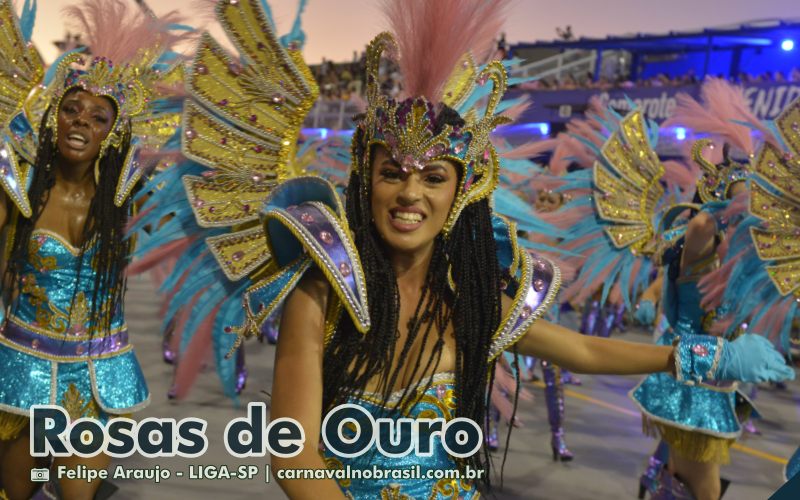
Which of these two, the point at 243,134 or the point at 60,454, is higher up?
the point at 243,134

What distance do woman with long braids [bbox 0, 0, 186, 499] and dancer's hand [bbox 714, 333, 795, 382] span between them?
7.38 feet

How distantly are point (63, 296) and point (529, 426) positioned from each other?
392 cm

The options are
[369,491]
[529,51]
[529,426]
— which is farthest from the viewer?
[529,51]

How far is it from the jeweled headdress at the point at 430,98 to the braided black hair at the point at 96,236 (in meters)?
1.77

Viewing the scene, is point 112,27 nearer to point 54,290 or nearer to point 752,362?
point 54,290

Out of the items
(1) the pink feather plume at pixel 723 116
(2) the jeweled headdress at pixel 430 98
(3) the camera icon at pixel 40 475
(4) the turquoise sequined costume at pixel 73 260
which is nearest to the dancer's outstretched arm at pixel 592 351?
(2) the jeweled headdress at pixel 430 98

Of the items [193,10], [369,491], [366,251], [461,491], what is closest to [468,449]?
[461,491]

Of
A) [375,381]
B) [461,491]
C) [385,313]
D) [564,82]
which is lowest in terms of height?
[461,491]

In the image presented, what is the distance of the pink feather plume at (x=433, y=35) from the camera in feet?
6.51

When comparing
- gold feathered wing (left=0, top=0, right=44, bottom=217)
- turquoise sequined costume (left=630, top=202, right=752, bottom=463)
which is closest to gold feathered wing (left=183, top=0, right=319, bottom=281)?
gold feathered wing (left=0, top=0, right=44, bottom=217)

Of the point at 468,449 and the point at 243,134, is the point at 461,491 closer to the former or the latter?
the point at 468,449

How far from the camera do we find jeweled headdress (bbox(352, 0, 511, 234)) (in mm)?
1975

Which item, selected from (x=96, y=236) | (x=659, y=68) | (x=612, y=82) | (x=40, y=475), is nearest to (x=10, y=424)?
(x=40, y=475)

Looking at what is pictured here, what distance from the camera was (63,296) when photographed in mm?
3484
